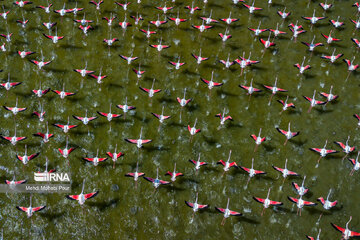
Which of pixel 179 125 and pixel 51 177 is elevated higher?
pixel 179 125

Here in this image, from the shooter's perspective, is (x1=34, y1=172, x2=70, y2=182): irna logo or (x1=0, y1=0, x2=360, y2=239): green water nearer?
(x1=0, y1=0, x2=360, y2=239): green water

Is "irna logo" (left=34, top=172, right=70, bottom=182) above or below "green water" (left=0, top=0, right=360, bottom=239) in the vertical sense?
below

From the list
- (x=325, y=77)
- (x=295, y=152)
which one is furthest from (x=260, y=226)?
(x=325, y=77)

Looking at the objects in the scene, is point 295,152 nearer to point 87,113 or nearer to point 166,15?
point 87,113

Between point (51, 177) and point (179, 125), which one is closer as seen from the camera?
point (51, 177)
